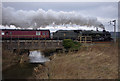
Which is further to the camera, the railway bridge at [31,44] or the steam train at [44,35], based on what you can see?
the steam train at [44,35]

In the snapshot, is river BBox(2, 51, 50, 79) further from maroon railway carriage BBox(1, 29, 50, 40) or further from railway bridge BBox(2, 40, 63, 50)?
maroon railway carriage BBox(1, 29, 50, 40)

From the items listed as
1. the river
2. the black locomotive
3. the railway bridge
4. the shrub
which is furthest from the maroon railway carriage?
the river

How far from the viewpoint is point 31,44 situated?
2012 centimetres

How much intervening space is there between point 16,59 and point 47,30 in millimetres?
8843

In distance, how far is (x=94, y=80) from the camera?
28.1 ft

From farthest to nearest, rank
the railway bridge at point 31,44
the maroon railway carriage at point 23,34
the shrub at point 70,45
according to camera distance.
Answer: the maroon railway carriage at point 23,34, the shrub at point 70,45, the railway bridge at point 31,44

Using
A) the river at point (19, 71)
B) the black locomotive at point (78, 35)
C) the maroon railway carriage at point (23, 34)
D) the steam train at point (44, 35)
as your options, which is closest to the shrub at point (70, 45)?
the steam train at point (44, 35)

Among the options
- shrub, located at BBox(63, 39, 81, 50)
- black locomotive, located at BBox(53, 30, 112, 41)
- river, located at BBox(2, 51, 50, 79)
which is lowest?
river, located at BBox(2, 51, 50, 79)

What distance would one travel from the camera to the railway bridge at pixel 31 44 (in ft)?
63.5

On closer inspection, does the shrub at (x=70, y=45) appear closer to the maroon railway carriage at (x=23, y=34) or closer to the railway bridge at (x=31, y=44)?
the railway bridge at (x=31, y=44)

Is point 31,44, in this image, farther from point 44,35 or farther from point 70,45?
point 70,45

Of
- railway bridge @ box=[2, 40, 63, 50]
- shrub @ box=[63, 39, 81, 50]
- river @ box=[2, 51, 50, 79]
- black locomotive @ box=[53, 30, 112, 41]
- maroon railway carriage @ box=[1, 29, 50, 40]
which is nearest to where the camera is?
river @ box=[2, 51, 50, 79]

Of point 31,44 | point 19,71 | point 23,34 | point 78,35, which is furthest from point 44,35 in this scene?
point 19,71

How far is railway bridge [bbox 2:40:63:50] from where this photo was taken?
19.4 m
